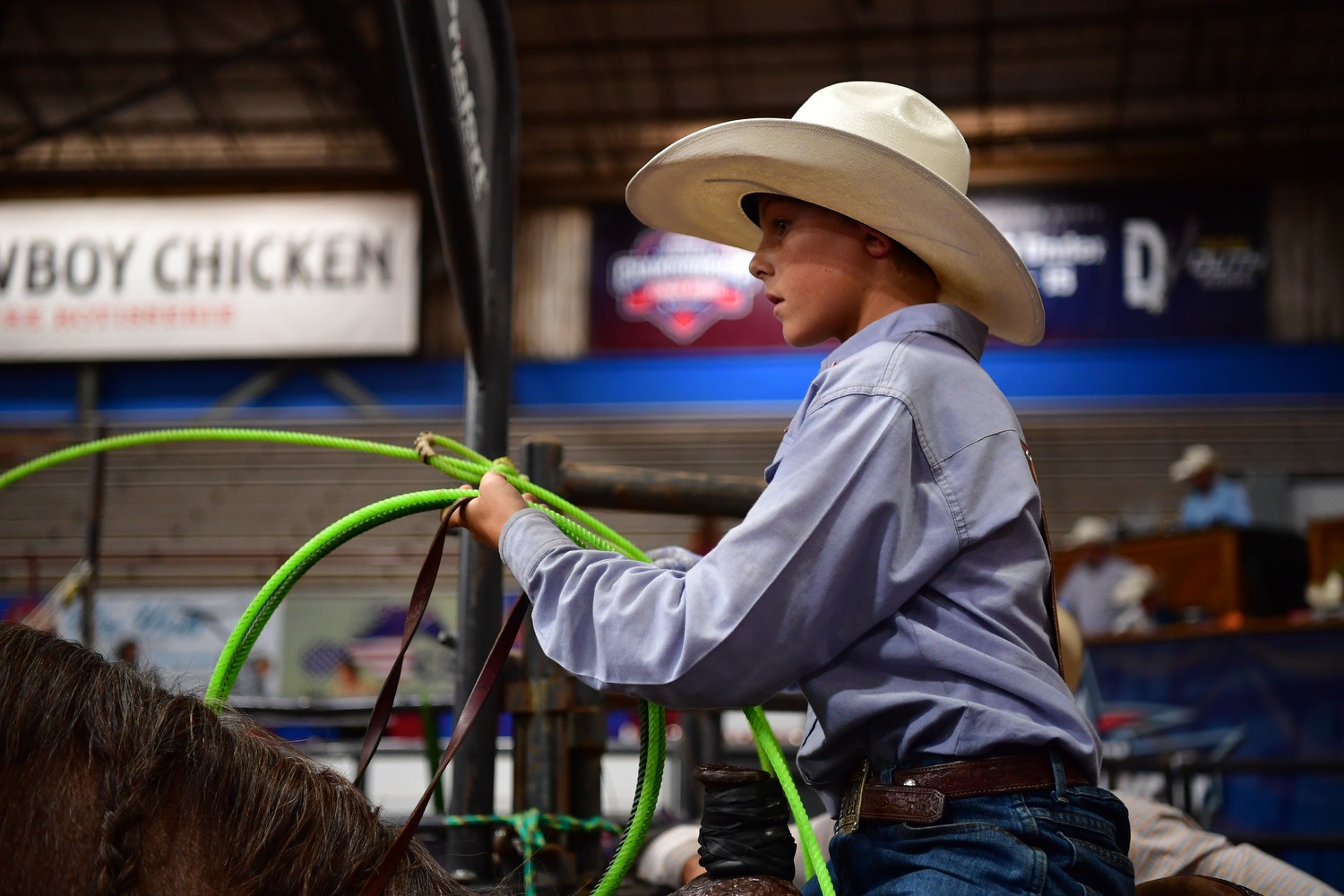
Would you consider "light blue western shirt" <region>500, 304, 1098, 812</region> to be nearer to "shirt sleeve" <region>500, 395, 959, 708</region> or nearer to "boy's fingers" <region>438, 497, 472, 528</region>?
"shirt sleeve" <region>500, 395, 959, 708</region>

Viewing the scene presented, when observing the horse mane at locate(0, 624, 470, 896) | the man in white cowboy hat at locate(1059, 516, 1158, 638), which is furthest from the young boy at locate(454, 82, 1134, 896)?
the man in white cowboy hat at locate(1059, 516, 1158, 638)

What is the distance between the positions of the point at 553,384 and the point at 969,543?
11645mm

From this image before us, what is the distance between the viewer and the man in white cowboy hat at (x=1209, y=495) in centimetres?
943

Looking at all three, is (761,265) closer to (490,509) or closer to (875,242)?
(875,242)

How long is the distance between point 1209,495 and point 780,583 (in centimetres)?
934

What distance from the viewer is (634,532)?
12375 mm

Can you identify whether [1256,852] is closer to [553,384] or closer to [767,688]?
[767,688]

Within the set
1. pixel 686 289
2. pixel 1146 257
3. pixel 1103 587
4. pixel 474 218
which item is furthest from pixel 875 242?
pixel 1146 257

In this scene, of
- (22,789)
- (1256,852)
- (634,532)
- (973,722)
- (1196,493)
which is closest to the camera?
(22,789)

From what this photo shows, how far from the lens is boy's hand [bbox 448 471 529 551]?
1454mm

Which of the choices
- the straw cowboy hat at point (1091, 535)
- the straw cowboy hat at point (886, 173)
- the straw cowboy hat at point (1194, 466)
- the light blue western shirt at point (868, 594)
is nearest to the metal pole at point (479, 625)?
the straw cowboy hat at point (886, 173)

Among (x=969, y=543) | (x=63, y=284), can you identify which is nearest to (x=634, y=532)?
(x=63, y=284)

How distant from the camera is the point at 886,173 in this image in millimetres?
1444

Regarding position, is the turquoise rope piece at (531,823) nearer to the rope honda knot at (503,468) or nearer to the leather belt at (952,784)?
the rope honda knot at (503,468)
